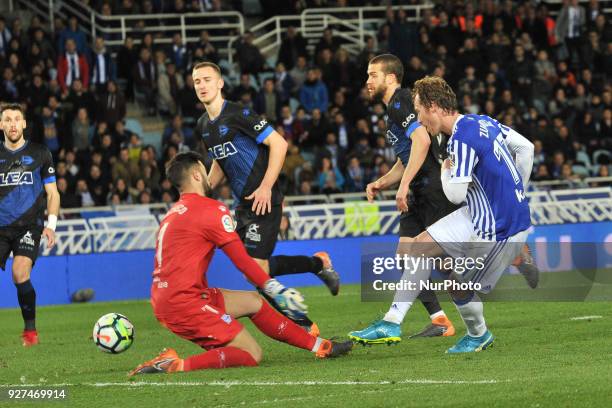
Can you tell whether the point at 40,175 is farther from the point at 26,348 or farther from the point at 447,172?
the point at 447,172

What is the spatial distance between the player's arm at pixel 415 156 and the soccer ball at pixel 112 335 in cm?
242

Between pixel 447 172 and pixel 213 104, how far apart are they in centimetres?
253

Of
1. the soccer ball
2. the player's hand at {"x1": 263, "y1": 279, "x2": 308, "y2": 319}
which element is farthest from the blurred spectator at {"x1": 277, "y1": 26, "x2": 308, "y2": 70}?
the player's hand at {"x1": 263, "y1": 279, "x2": 308, "y2": 319}

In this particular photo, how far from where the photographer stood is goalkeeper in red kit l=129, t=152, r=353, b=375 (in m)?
8.30

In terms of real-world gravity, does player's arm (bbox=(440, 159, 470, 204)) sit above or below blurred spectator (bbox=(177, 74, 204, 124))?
above

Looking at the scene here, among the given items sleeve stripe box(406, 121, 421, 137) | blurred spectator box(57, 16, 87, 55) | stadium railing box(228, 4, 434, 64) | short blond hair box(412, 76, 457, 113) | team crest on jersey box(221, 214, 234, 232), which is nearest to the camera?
team crest on jersey box(221, 214, 234, 232)

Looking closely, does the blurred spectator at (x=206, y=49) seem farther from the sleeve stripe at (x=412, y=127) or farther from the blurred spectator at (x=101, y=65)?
the sleeve stripe at (x=412, y=127)

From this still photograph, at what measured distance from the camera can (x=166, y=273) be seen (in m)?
8.45

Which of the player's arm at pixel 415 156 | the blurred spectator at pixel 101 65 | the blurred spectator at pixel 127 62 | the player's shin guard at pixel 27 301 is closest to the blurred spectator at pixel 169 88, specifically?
the blurred spectator at pixel 127 62

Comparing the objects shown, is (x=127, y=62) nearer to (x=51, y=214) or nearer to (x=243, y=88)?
(x=243, y=88)

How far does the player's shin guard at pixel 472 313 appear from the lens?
8.86 meters

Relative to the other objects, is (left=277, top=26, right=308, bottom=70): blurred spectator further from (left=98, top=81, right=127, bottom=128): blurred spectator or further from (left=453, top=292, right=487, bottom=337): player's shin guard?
(left=453, top=292, right=487, bottom=337): player's shin guard

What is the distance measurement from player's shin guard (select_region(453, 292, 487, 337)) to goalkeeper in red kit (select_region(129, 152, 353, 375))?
118cm

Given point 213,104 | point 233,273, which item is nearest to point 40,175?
point 213,104
